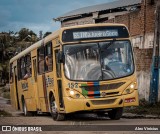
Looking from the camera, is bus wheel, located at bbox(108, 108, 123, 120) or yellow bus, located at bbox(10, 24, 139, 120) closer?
yellow bus, located at bbox(10, 24, 139, 120)

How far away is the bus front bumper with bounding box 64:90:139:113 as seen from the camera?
14788 mm

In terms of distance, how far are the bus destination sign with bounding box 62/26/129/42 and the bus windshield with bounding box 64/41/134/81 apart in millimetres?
218

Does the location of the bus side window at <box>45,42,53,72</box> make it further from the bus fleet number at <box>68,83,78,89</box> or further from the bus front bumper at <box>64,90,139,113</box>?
the bus front bumper at <box>64,90,139,113</box>

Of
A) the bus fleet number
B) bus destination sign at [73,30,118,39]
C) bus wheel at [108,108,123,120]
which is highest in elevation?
bus destination sign at [73,30,118,39]

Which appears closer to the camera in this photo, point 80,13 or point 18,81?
point 18,81

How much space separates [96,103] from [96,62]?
4.25 feet

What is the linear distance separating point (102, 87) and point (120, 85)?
0.60 metres

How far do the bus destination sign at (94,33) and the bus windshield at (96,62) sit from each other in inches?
8.6

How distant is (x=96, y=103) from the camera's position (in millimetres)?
14898

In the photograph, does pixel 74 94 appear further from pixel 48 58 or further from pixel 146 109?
pixel 146 109

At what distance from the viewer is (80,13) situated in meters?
38.1

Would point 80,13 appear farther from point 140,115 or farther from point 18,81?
point 140,115

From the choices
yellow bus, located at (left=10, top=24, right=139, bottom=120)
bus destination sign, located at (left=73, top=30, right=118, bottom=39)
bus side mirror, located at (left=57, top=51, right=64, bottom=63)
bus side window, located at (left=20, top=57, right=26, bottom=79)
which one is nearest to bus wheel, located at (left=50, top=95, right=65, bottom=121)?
yellow bus, located at (left=10, top=24, right=139, bottom=120)

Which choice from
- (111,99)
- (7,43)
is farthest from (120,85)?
(7,43)
